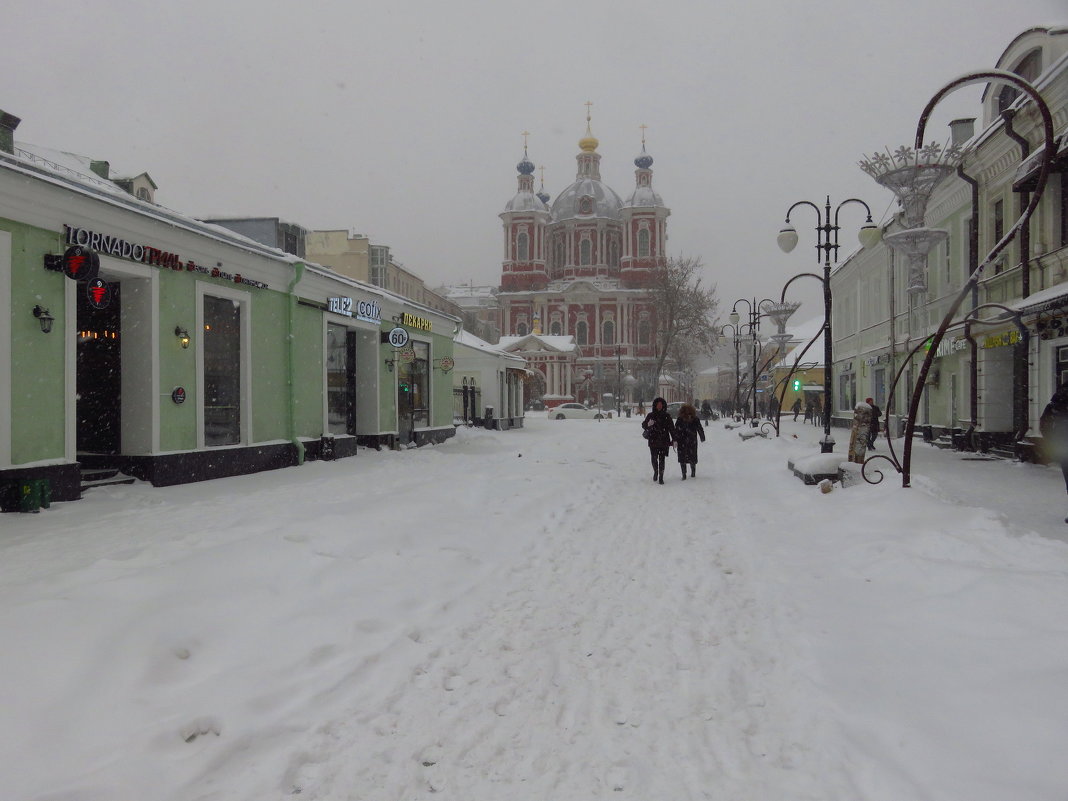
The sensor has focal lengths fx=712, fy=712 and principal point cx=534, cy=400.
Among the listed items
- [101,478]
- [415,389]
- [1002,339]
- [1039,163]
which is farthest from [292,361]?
[1002,339]

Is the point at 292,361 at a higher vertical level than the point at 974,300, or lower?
lower

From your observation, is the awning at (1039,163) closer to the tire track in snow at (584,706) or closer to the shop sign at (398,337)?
the tire track in snow at (584,706)

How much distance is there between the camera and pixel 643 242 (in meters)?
80.1

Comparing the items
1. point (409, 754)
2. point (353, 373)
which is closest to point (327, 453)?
point (353, 373)

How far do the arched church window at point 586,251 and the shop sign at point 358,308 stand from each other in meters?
66.5

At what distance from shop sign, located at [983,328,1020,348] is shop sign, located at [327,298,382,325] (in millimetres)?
15064

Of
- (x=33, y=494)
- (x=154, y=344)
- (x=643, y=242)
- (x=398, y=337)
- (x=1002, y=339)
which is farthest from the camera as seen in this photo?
(x=643, y=242)

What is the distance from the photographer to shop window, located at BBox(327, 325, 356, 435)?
1752 centimetres

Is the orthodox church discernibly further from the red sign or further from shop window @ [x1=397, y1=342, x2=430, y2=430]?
the red sign

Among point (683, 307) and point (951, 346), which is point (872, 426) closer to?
point (951, 346)

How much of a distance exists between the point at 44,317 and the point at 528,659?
8.21 m

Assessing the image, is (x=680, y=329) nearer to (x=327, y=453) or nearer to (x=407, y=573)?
(x=327, y=453)

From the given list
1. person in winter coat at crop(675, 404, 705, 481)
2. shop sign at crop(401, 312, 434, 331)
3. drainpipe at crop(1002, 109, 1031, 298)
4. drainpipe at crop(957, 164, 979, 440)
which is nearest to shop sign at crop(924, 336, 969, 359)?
drainpipe at crop(957, 164, 979, 440)

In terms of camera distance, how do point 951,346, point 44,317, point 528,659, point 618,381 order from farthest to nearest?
point 618,381, point 951,346, point 44,317, point 528,659
